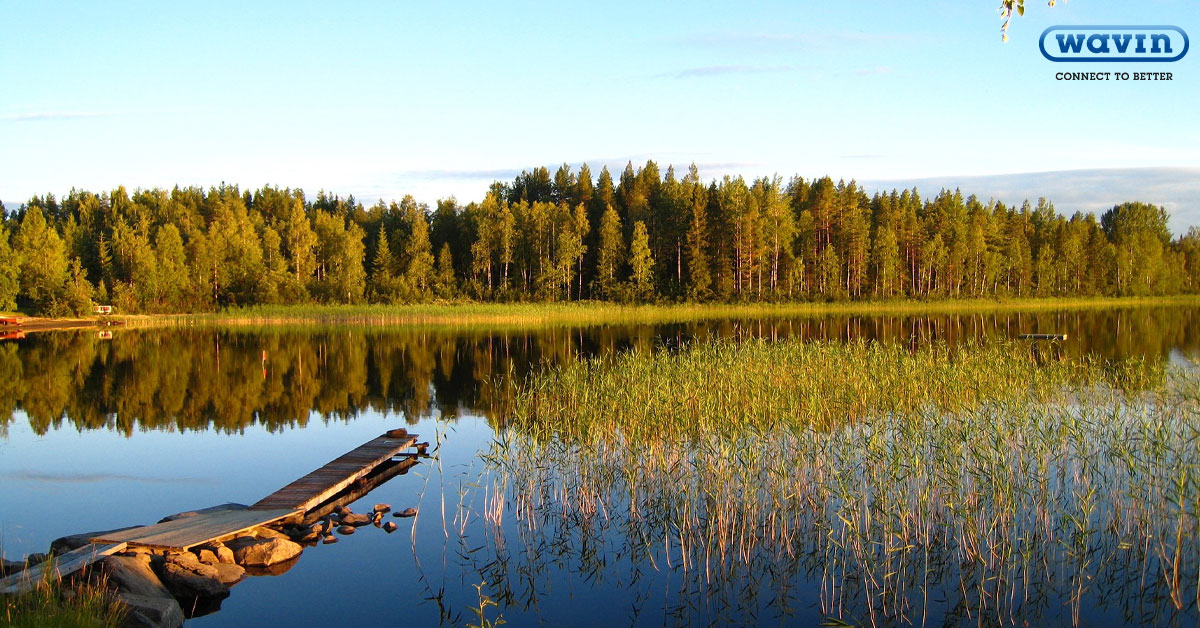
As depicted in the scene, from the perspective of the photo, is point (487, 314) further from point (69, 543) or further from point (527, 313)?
point (69, 543)

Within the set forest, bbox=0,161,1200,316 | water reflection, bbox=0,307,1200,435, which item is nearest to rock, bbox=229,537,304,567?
water reflection, bbox=0,307,1200,435

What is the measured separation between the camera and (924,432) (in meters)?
10.9

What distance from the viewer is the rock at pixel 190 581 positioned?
27.1 feet

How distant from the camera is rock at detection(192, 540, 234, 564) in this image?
898 centimetres

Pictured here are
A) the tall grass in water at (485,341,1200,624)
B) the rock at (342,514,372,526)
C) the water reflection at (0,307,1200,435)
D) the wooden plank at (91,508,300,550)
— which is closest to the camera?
the tall grass in water at (485,341,1200,624)

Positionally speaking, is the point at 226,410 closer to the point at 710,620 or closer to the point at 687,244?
the point at 710,620

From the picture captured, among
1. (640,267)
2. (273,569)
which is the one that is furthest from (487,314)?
(273,569)

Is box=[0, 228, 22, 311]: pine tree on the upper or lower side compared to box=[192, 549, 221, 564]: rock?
upper

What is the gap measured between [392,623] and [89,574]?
288 cm

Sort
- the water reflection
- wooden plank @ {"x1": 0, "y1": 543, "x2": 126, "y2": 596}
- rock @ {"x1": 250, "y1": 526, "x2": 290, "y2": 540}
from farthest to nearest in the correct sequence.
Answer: the water reflection
rock @ {"x1": 250, "y1": 526, "x2": 290, "y2": 540}
wooden plank @ {"x1": 0, "y1": 543, "x2": 126, "y2": 596}

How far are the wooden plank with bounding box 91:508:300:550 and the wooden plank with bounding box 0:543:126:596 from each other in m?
0.41

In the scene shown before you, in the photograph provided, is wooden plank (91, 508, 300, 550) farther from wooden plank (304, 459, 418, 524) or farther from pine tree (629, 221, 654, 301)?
pine tree (629, 221, 654, 301)

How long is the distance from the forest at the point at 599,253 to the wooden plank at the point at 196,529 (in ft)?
175

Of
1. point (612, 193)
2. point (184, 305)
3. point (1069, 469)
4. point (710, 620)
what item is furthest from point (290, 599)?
point (612, 193)
